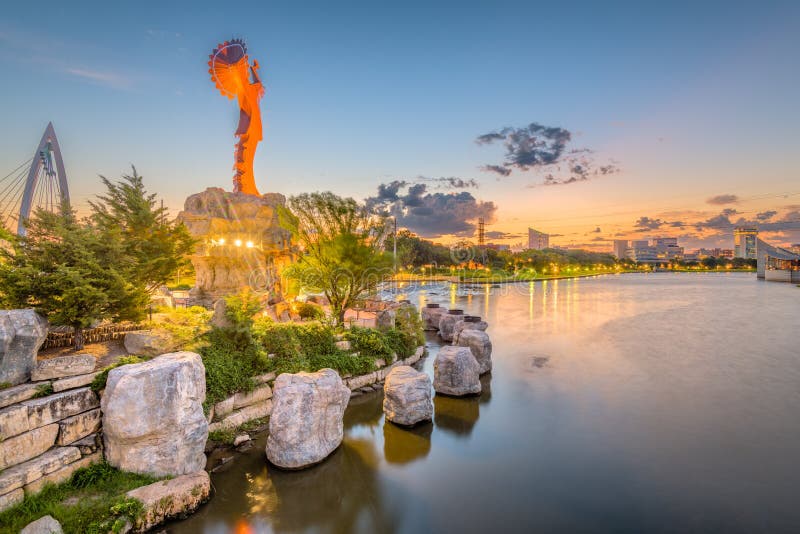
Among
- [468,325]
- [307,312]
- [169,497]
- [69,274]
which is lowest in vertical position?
[169,497]

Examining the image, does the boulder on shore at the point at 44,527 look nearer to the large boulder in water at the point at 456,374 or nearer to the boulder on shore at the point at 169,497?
the boulder on shore at the point at 169,497

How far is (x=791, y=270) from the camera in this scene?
54.6 meters

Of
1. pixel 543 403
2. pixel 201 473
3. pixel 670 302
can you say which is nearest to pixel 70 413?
pixel 201 473

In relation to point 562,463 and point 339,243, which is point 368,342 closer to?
point 339,243

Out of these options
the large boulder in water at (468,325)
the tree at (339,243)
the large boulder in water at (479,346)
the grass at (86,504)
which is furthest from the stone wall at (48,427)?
the large boulder in water at (468,325)

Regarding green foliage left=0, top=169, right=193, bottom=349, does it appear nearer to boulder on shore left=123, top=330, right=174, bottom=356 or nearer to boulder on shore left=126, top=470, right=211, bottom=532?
boulder on shore left=123, top=330, right=174, bottom=356

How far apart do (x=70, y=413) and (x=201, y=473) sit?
7.01 ft

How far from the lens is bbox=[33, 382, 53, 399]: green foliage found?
522cm

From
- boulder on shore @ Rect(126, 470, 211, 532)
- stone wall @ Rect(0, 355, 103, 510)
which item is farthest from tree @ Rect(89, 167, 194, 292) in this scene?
boulder on shore @ Rect(126, 470, 211, 532)

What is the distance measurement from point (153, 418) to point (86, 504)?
1131 millimetres

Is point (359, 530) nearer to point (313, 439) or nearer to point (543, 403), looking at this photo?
point (313, 439)

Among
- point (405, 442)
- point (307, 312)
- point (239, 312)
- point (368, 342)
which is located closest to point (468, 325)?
point (368, 342)

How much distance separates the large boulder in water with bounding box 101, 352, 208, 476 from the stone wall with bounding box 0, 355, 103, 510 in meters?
0.38

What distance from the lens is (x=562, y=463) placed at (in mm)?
6848
